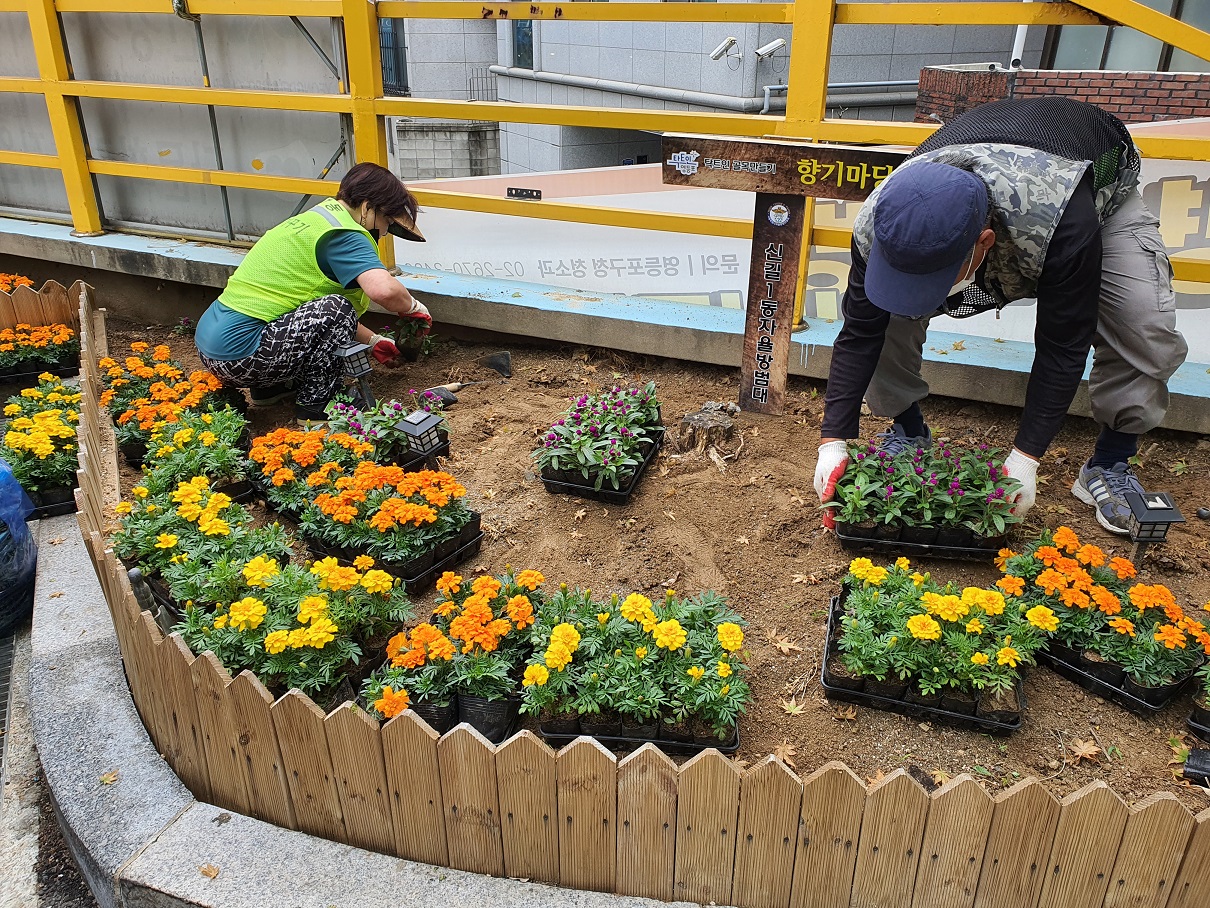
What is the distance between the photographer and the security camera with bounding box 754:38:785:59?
32.0ft

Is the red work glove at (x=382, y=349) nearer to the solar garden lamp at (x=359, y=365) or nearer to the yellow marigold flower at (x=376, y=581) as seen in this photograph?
the solar garden lamp at (x=359, y=365)

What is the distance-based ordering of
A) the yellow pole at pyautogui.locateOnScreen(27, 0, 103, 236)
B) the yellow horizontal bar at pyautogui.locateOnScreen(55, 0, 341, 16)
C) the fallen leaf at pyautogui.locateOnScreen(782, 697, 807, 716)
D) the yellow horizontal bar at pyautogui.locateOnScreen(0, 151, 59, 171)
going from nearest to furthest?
the fallen leaf at pyautogui.locateOnScreen(782, 697, 807, 716), the yellow horizontal bar at pyautogui.locateOnScreen(55, 0, 341, 16), the yellow pole at pyautogui.locateOnScreen(27, 0, 103, 236), the yellow horizontal bar at pyautogui.locateOnScreen(0, 151, 59, 171)

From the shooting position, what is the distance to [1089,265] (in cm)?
258

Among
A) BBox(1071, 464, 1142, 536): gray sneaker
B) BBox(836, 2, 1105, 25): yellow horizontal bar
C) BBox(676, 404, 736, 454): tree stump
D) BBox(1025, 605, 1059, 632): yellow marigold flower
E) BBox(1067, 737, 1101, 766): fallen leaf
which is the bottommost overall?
BBox(1067, 737, 1101, 766): fallen leaf

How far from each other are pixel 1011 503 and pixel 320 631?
6.88 feet

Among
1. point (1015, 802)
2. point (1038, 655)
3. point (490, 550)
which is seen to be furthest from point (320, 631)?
point (1038, 655)

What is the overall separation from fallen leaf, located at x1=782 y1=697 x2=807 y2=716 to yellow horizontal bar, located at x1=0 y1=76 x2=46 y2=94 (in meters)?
6.02

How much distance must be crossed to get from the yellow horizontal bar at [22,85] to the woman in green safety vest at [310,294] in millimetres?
2909

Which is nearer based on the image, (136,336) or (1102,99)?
(136,336)

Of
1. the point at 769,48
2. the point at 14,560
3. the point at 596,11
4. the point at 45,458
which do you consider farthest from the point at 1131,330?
the point at 769,48

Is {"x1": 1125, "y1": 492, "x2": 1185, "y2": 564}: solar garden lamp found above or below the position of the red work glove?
above

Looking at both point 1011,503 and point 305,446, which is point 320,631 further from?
point 1011,503

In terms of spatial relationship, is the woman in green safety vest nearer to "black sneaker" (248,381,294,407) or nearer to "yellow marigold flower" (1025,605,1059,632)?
"black sneaker" (248,381,294,407)

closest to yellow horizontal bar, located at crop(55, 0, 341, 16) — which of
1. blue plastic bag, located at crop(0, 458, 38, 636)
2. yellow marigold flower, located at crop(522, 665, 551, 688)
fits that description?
blue plastic bag, located at crop(0, 458, 38, 636)
